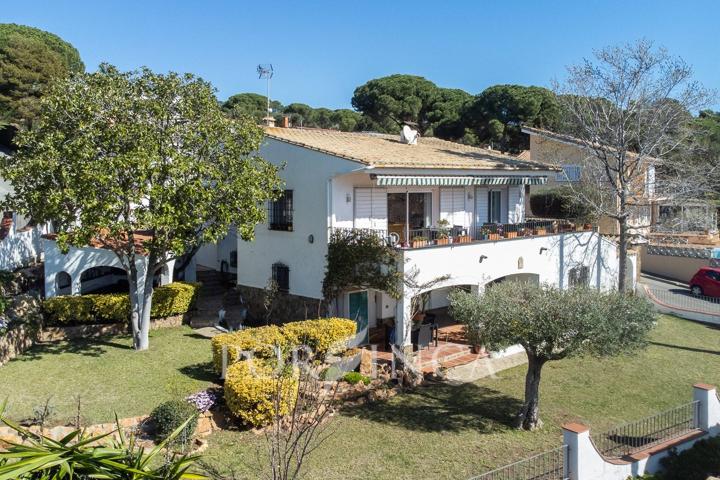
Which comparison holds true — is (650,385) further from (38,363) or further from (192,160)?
(38,363)

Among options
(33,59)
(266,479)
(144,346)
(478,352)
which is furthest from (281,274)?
(33,59)

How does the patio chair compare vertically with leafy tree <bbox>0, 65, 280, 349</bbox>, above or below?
below

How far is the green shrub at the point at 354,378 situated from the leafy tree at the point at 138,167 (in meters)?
7.75

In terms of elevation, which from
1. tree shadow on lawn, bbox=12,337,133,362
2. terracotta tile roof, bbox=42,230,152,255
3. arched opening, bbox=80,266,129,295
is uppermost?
terracotta tile roof, bbox=42,230,152,255

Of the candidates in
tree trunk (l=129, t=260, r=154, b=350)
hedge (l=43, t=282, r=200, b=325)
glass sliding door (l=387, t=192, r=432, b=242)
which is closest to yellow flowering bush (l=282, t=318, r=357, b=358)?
tree trunk (l=129, t=260, r=154, b=350)

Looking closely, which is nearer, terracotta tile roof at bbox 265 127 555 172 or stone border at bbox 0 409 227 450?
stone border at bbox 0 409 227 450

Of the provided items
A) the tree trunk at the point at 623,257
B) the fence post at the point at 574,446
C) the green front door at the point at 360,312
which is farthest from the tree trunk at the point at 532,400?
the tree trunk at the point at 623,257

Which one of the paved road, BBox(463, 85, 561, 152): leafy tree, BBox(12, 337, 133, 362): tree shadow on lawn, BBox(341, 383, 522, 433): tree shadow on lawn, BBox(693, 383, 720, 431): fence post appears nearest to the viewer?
BBox(693, 383, 720, 431): fence post

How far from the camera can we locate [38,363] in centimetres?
2431

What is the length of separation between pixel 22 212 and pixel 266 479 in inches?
641

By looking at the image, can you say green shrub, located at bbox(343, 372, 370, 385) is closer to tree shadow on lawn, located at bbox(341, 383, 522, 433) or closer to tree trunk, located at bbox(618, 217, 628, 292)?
tree shadow on lawn, located at bbox(341, 383, 522, 433)

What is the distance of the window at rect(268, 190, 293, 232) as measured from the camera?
100 feet

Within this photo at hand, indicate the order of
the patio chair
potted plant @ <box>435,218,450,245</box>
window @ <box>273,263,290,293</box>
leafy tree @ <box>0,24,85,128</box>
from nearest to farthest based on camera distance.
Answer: the patio chair
potted plant @ <box>435,218,450,245</box>
window @ <box>273,263,290,293</box>
leafy tree @ <box>0,24,85,128</box>

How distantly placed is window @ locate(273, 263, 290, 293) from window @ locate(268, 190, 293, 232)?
2044mm
